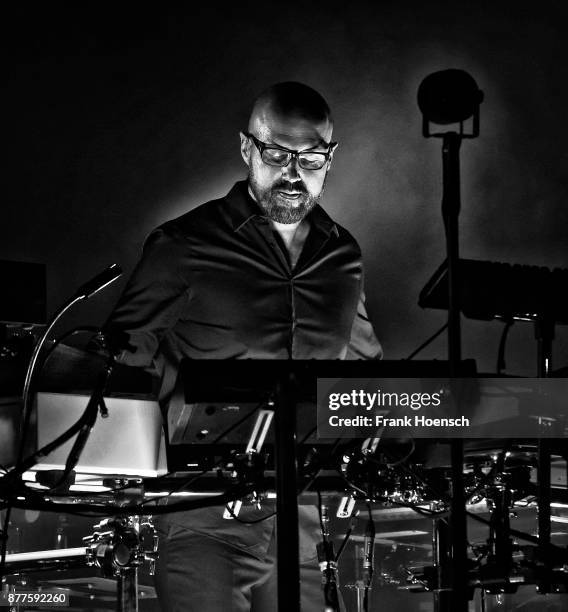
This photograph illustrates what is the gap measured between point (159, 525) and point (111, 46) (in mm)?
2031

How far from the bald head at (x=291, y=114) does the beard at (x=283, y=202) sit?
0.11 meters

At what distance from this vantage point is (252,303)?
6.10 ft

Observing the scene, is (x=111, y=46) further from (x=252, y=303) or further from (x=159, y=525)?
(x=159, y=525)

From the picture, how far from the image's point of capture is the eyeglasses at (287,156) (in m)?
1.82

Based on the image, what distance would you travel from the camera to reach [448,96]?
5.01 ft

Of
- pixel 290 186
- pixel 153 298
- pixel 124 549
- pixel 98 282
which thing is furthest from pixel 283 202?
pixel 124 549

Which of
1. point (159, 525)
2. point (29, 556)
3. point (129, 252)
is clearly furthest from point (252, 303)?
point (129, 252)

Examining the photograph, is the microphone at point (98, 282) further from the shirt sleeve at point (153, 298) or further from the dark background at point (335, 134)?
the dark background at point (335, 134)

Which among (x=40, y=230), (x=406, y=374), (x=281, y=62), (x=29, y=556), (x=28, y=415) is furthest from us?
(x=281, y=62)

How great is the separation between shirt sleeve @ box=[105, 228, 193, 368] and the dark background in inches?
55.8

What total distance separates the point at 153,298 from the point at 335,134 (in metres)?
1.79

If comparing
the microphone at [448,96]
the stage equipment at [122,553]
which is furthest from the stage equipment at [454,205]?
the stage equipment at [122,553]

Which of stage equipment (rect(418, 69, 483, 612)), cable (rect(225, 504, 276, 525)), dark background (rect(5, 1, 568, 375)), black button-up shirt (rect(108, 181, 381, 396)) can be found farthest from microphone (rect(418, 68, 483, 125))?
dark background (rect(5, 1, 568, 375))

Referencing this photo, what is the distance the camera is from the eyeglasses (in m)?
1.82
